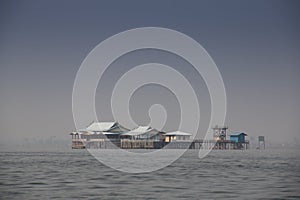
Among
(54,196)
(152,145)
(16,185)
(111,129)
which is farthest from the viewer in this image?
(111,129)

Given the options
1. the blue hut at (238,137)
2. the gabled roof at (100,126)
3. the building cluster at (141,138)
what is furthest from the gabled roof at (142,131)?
the blue hut at (238,137)

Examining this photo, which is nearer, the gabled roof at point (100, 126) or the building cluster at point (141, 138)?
the building cluster at point (141, 138)

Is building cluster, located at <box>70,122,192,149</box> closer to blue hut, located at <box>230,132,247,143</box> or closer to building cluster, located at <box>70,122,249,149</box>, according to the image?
building cluster, located at <box>70,122,249,149</box>

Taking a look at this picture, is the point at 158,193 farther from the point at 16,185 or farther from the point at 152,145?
the point at 152,145

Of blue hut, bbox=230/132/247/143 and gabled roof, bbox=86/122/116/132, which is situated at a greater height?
gabled roof, bbox=86/122/116/132

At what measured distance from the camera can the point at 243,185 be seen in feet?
97.5

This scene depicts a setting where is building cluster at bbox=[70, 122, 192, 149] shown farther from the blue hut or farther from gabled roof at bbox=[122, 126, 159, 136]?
the blue hut

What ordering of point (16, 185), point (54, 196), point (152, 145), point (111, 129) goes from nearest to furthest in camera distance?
point (54, 196)
point (16, 185)
point (152, 145)
point (111, 129)

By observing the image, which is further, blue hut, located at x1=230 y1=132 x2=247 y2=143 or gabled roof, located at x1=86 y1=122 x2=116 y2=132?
gabled roof, located at x1=86 y1=122 x2=116 y2=132

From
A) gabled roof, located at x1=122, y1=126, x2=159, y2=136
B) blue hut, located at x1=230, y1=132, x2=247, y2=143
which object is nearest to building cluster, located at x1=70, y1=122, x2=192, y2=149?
gabled roof, located at x1=122, y1=126, x2=159, y2=136

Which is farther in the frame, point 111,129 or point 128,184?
point 111,129

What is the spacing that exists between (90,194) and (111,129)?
4521 inches

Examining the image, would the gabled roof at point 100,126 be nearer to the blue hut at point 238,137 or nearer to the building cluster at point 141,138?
the building cluster at point 141,138

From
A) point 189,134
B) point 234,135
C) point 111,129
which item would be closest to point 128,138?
point 111,129
